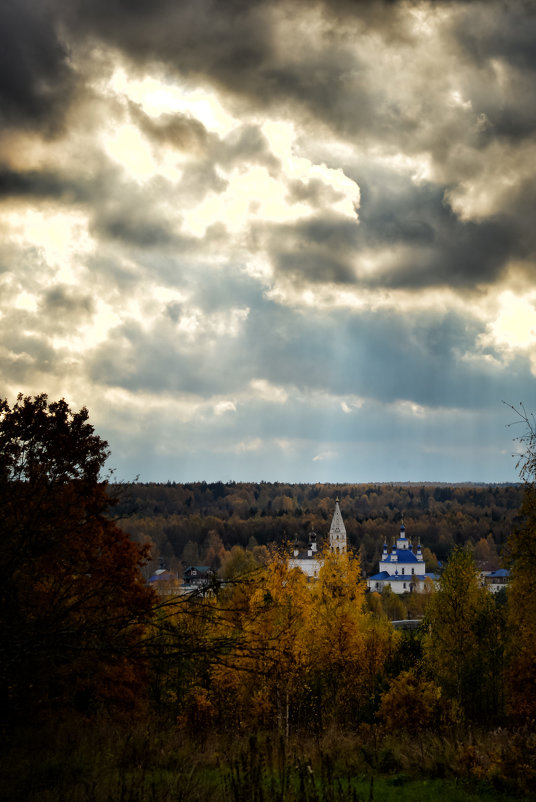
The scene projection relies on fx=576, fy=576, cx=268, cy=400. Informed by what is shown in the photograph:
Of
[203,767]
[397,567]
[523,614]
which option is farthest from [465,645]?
[397,567]

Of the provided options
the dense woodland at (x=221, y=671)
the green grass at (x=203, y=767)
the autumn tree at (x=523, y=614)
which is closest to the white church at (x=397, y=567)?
the dense woodland at (x=221, y=671)

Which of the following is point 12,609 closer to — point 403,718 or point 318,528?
point 403,718

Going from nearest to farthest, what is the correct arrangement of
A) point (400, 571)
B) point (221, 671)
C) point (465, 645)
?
point (221, 671)
point (465, 645)
point (400, 571)

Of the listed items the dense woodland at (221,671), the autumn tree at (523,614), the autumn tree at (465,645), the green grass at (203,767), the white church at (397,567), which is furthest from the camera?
the white church at (397,567)

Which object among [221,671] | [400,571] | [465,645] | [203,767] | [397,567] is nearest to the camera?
[203,767]

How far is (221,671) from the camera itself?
19.6 metres

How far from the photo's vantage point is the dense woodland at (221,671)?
4086mm

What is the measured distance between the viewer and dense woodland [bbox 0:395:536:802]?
4.09m

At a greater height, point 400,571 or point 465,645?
point 465,645

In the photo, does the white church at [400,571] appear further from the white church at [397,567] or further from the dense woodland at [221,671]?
the dense woodland at [221,671]

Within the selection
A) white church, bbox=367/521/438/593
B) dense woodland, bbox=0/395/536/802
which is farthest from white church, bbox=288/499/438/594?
dense woodland, bbox=0/395/536/802

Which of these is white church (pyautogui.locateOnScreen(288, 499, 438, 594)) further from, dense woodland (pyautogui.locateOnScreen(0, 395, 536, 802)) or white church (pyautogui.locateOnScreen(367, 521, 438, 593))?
dense woodland (pyautogui.locateOnScreen(0, 395, 536, 802))

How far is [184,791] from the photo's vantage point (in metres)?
6.16

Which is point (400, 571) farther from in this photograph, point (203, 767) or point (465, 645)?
point (203, 767)
